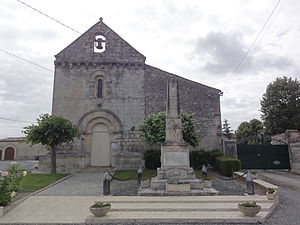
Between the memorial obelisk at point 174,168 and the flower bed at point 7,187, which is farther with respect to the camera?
the memorial obelisk at point 174,168

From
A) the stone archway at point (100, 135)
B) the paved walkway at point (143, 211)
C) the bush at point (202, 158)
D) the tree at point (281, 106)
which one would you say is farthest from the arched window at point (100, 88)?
the tree at point (281, 106)

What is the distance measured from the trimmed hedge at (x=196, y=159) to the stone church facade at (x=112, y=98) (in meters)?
0.94

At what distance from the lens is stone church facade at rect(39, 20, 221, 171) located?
1792 centimetres

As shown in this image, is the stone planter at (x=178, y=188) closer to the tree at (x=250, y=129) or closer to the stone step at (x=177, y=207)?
the stone step at (x=177, y=207)

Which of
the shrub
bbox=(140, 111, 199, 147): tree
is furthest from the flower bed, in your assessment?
bbox=(140, 111, 199, 147): tree

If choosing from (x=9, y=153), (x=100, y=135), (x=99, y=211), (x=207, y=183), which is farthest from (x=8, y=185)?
(x=9, y=153)

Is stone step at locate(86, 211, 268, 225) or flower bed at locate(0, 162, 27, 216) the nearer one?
stone step at locate(86, 211, 268, 225)

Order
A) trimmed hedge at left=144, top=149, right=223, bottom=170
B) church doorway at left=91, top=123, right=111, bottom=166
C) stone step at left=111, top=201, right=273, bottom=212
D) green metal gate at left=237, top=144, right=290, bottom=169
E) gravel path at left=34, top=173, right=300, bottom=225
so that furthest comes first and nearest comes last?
1. church doorway at left=91, top=123, right=111, bottom=166
2. green metal gate at left=237, top=144, right=290, bottom=169
3. trimmed hedge at left=144, top=149, right=223, bottom=170
4. stone step at left=111, top=201, right=273, bottom=212
5. gravel path at left=34, top=173, right=300, bottom=225

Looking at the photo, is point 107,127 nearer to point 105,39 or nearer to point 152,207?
point 105,39

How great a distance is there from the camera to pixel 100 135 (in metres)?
18.1

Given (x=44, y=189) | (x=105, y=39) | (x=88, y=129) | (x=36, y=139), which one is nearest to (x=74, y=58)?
(x=105, y=39)

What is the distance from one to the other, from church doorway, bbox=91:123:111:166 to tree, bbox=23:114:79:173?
2.66m

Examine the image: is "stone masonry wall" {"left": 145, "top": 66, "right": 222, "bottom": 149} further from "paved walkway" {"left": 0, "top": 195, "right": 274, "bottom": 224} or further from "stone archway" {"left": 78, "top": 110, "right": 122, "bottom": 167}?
"paved walkway" {"left": 0, "top": 195, "right": 274, "bottom": 224}

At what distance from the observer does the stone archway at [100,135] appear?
17859 mm
